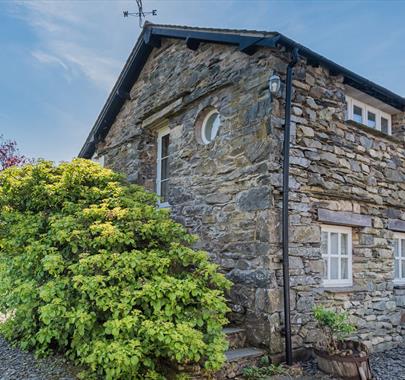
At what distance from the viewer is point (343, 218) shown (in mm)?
5207

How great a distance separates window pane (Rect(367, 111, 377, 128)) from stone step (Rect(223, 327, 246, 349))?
4.36m

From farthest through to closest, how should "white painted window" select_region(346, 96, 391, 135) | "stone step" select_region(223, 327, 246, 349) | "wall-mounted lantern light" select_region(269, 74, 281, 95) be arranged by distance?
"white painted window" select_region(346, 96, 391, 135)
"wall-mounted lantern light" select_region(269, 74, 281, 95)
"stone step" select_region(223, 327, 246, 349)

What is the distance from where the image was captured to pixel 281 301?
14.2ft

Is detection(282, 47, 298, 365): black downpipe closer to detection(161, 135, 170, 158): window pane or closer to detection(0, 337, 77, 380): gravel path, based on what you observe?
detection(0, 337, 77, 380): gravel path

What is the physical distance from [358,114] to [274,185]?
2.78 meters

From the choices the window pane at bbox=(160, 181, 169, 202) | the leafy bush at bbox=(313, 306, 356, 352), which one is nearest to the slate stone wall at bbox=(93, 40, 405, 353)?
the leafy bush at bbox=(313, 306, 356, 352)

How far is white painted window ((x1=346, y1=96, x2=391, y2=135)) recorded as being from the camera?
595 cm

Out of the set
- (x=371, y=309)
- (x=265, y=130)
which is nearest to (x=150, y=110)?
(x=265, y=130)

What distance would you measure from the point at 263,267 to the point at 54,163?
3563 millimetres

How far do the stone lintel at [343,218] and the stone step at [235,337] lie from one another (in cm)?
190

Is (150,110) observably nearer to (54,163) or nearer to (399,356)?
(54,163)

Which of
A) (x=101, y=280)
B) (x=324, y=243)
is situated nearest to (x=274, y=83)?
(x=324, y=243)

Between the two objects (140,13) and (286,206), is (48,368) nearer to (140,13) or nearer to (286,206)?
(286,206)

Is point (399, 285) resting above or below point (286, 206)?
below
